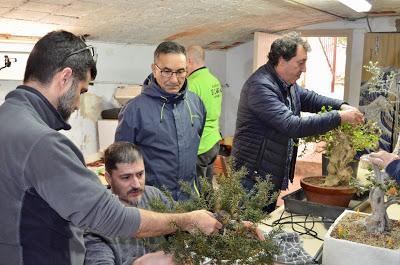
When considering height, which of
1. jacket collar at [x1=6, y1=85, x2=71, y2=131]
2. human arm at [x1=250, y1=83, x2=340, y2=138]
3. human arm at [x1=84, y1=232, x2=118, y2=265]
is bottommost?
human arm at [x1=84, y1=232, x2=118, y2=265]

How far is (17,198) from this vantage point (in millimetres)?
1201

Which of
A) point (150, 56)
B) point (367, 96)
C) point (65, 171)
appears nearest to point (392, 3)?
point (367, 96)

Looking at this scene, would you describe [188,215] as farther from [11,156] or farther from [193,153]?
[193,153]

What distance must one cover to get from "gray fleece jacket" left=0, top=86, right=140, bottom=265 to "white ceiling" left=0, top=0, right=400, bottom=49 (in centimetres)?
195

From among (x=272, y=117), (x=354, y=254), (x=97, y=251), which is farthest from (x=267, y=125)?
(x=97, y=251)

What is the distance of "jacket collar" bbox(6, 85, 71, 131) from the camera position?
1.27 meters

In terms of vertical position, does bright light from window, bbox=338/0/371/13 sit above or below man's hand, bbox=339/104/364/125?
above

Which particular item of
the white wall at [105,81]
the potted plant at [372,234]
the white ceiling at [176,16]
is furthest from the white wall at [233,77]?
the potted plant at [372,234]

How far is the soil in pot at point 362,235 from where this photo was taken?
155 centimetres

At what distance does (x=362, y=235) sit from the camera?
5.33 ft

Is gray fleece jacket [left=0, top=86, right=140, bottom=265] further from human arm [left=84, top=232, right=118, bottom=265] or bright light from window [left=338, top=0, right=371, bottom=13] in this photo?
bright light from window [left=338, top=0, right=371, bottom=13]

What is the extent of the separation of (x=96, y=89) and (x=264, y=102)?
2.52 metres

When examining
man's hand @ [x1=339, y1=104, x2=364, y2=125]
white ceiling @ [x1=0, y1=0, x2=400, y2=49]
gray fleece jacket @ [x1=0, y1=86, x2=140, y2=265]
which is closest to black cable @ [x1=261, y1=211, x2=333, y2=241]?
man's hand @ [x1=339, y1=104, x2=364, y2=125]

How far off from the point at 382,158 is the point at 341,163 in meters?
0.62
